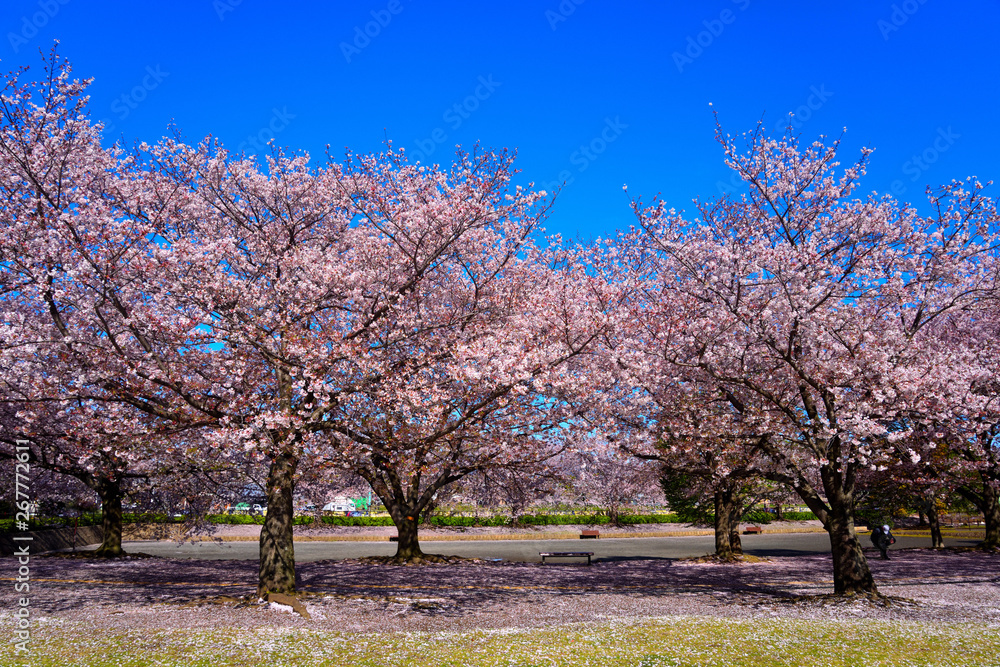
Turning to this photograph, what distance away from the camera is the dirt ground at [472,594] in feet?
38.8

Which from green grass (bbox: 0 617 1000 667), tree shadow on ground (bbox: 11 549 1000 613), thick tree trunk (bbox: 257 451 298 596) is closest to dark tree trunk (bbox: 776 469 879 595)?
tree shadow on ground (bbox: 11 549 1000 613)

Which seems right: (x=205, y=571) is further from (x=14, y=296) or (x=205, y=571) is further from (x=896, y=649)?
(x=896, y=649)

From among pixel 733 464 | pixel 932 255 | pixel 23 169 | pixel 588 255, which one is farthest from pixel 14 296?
pixel 932 255

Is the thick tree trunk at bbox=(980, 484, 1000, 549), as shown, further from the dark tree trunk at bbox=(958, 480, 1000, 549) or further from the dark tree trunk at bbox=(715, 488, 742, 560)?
the dark tree trunk at bbox=(715, 488, 742, 560)

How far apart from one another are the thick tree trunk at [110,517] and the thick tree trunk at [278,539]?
1307 centimetres

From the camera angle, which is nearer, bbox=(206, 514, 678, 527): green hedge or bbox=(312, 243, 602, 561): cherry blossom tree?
bbox=(312, 243, 602, 561): cherry blossom tree

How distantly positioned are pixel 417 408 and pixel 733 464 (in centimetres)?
809

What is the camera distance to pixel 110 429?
1212 cm

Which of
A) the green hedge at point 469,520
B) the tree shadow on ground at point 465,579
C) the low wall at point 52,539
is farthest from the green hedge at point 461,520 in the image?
the tree shadow on ground at point 465,579

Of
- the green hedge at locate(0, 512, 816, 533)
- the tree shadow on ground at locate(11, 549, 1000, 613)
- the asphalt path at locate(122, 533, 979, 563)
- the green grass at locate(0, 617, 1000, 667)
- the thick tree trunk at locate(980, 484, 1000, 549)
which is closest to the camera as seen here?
the green grass at locate(0, 617, 1000, 667)

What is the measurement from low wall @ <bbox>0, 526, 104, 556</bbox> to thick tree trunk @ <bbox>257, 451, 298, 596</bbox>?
1548 centimetres

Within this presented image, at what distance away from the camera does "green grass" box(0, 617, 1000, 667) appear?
8836 mm

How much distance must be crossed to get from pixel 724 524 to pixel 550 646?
18362 mm

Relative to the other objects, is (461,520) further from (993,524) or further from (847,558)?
(847,558)
